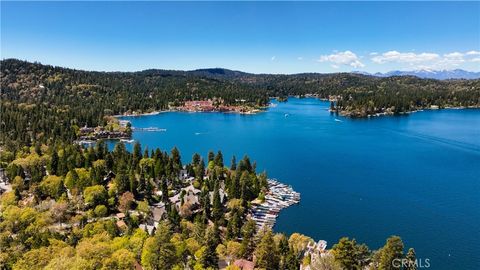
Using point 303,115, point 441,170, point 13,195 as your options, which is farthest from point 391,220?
point 303,115

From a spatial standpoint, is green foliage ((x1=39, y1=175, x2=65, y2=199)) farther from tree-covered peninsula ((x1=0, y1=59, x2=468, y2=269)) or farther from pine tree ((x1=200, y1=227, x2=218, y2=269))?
pine tree ((x1=200, y1=227, x2=218, y2=269))

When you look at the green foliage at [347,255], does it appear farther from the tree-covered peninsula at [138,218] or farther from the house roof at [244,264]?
the house roof at [244,264]

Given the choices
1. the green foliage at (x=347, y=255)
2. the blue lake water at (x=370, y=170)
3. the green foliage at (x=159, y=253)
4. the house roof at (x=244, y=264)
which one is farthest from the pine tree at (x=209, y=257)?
the blue lake water at (x=370, y=170)

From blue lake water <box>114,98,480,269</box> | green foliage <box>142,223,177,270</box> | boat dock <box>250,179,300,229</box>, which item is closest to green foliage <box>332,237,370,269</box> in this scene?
blue lake water <box>114,98,480,269</box>

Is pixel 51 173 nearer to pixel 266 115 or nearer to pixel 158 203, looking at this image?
pixel 158 203

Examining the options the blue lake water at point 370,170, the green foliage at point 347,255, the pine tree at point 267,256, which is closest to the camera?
the green foliage at point 347,255
